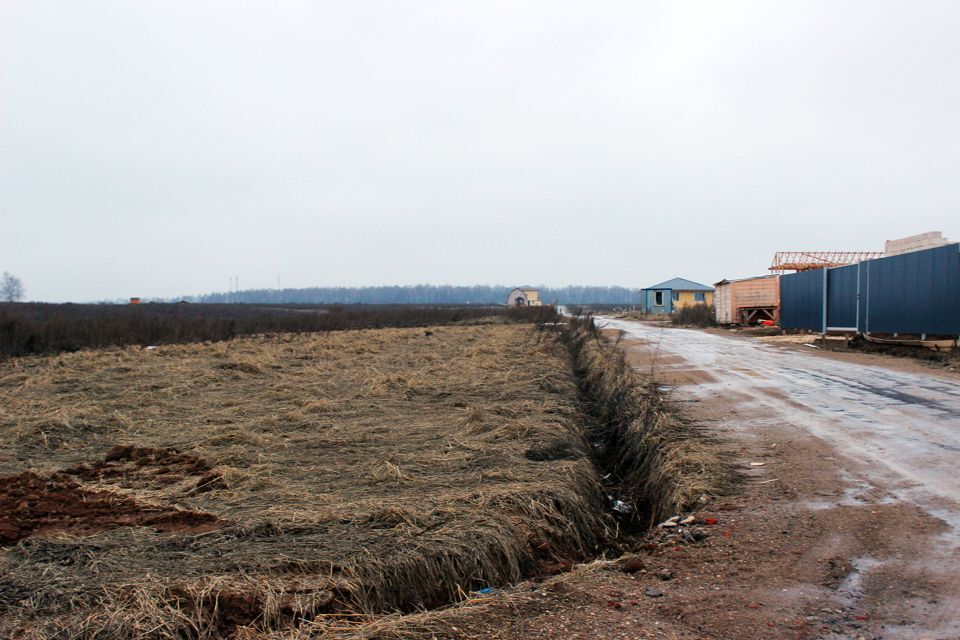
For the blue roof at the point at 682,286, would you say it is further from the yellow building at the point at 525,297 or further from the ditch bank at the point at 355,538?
the ditch bank at the point at 355,538

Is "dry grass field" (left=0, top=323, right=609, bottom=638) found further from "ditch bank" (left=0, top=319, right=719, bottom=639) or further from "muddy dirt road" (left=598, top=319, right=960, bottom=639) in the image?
"muddy dirt road" (left=598, top=319, right=960, bottom=639)

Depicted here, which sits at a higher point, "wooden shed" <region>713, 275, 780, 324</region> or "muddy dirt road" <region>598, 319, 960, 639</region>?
"wooden shed" <region>713, 275, 780, 324</region>

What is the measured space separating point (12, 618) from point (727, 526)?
166 inches

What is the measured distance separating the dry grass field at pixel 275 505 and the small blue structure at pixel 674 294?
4629cm

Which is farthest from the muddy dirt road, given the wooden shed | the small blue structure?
the small blue structure

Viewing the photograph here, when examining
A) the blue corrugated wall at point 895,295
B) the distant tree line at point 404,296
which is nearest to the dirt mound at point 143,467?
the blue corrugated wall at point 895,295

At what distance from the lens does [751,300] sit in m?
32.8

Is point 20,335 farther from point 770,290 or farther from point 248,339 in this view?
point 770,290

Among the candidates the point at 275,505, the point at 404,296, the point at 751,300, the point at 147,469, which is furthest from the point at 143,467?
the point at 404,296

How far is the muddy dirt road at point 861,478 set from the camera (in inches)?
128

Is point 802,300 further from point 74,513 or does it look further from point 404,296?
point 404,296

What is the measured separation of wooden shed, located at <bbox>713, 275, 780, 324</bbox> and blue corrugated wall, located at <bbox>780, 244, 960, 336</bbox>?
24.0 ft

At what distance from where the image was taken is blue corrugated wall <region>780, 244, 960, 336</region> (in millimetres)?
14788

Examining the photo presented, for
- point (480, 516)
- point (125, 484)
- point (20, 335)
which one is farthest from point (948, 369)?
point (20, 335)
